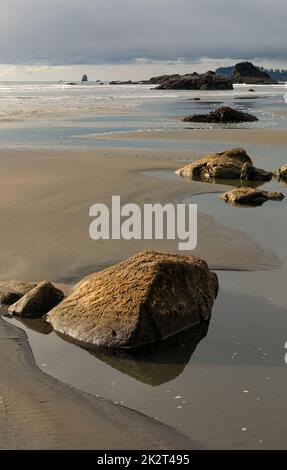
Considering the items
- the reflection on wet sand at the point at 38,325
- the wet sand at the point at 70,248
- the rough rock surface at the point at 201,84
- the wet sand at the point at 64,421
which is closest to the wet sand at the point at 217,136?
the wet sand at the point at 70,248

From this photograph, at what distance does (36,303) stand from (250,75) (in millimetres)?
138774


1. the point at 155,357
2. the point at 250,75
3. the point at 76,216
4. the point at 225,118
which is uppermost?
the point at 250,75

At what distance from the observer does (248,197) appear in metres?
11.3

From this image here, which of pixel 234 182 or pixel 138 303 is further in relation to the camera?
pixel 234 182

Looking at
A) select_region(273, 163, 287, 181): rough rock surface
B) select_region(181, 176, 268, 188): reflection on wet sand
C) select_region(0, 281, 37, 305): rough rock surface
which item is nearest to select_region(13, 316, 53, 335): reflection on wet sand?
select_region(0, 281, 37, 305): rough rock surface

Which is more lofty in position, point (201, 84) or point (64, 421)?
point (201, 84)

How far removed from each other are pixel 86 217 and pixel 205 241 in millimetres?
2202

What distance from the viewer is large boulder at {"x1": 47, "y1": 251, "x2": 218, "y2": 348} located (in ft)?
17.7

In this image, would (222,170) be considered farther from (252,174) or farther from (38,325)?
(38,325)

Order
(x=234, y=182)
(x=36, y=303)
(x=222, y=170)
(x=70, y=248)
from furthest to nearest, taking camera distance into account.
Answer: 1. (x=222, y=170)
2. (x=234, y=182)
3. (x=70, y=248)
4. (x=36, y=303)

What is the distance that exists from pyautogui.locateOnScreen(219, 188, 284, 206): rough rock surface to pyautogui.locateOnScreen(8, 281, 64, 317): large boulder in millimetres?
5844

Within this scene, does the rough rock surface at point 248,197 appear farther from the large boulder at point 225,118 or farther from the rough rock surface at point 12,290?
the large boulder at point 225,118

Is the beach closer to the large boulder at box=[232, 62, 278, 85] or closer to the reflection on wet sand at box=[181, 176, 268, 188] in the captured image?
the reflection on wet sand at box=[181, 176, 268, 188]

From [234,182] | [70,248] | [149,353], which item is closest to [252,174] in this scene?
[234,182]
